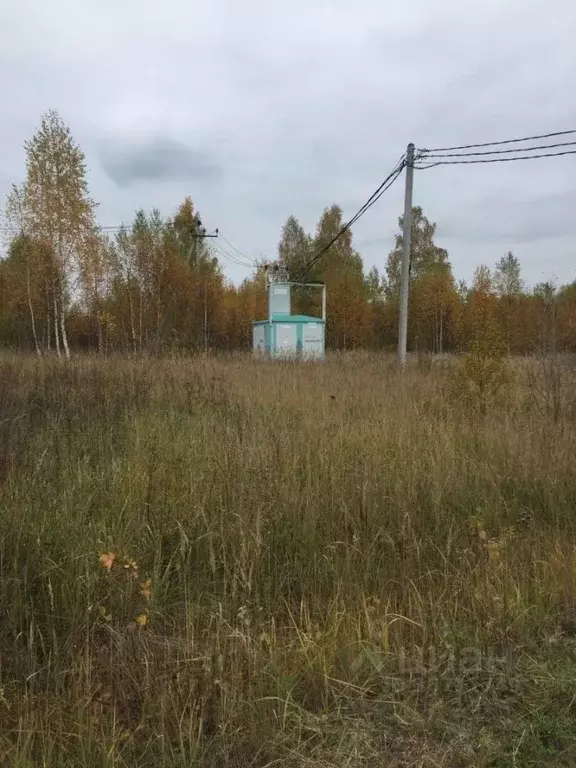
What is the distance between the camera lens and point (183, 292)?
1185 inches

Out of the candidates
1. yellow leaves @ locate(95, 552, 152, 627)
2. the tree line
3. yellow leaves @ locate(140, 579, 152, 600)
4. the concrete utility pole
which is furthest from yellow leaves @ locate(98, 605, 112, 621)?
the concrete utility pole

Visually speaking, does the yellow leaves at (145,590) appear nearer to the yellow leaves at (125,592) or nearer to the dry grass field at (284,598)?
the yellow leaves at (125,592)

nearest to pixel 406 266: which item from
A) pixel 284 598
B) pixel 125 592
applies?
pixel 284 598

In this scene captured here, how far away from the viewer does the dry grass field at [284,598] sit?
1.92 m

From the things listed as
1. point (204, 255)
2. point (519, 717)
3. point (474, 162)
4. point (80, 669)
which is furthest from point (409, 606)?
point (204, 255)

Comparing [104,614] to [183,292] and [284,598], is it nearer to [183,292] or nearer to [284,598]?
[284,598]

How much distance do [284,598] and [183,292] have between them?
28.6m

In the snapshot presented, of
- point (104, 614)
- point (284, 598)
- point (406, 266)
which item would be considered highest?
point (406, 266)

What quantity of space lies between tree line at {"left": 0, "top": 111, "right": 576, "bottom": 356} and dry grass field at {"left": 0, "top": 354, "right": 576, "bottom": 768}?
420cm

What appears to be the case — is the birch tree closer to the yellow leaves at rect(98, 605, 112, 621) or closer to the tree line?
the tree line

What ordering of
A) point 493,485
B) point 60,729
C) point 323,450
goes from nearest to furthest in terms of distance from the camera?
1. point 60,729
2. point 493,485
3. point 323,450

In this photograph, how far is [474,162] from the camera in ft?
40.1

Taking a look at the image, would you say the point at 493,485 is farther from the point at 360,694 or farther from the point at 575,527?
the point at 360,694

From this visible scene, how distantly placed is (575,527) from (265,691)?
2773 mm
